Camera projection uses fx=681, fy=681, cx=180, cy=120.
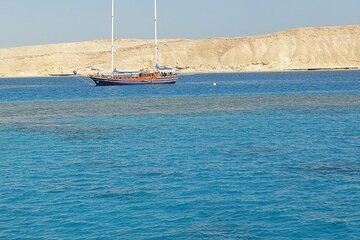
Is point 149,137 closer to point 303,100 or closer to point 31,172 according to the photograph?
point 31,172

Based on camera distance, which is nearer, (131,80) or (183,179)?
(183,179)

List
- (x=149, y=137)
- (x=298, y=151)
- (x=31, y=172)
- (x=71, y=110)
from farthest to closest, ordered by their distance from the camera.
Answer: (x=71, y=110) < (x=149, y=137) < (x=298, y=151) < (x=31, y=172)

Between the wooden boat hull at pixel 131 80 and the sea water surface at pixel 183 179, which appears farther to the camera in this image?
the wooden boat hull at pixel 131 80

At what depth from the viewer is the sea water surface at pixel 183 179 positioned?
22078 millimetres

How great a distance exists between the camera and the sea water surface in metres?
22.1

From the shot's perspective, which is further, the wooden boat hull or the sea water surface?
the wooden boat hull

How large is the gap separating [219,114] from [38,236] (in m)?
39.9

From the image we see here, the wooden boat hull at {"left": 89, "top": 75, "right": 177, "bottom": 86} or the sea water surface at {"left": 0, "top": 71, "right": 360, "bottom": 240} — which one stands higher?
the wooden boat hull at {"left": 89, "top": 75, "right": 177, "bottom": 86}

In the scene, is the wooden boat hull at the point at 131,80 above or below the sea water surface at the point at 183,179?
above

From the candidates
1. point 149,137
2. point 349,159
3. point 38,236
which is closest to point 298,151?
point 349,159

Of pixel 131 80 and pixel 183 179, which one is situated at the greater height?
pixel 131 80

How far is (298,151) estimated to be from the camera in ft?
118

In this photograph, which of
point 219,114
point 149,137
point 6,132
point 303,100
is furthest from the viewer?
point 303,100

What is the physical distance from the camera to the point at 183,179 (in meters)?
28.9
